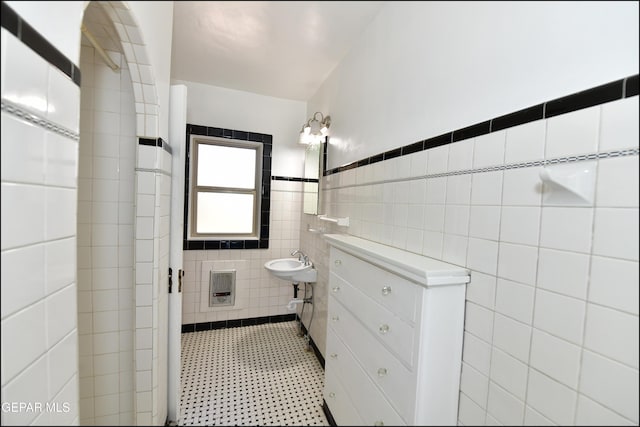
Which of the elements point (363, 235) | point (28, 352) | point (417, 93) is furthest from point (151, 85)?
point (363, 235)

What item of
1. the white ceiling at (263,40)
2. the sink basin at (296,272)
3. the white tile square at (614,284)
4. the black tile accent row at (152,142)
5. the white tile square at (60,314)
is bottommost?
the sink basin at (296,272)

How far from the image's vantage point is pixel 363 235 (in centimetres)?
136

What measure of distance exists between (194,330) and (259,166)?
2.86ft

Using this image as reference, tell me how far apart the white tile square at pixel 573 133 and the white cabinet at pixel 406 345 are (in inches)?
15.6

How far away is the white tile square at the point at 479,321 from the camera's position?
2.38 feet

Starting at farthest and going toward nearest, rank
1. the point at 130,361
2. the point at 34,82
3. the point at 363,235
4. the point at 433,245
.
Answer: the point at 363,235, the point at 130,361, the point at 433,245, the point at 34,82

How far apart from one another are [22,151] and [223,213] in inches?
13.6

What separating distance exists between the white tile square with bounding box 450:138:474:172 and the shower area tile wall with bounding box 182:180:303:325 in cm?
59

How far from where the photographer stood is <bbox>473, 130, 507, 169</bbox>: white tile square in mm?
706

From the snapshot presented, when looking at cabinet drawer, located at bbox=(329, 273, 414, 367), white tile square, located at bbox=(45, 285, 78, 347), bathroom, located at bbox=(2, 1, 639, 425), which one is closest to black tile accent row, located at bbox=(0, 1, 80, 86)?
bathroom, located at bbox=(2, 1, 639, 425)

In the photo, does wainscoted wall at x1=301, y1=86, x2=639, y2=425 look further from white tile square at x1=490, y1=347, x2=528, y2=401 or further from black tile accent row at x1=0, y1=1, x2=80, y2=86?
black tile accent row at x1=0, y1=1, x2=80, y2=86

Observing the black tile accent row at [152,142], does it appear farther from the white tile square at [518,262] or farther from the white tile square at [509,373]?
the white tile square at [509,373]

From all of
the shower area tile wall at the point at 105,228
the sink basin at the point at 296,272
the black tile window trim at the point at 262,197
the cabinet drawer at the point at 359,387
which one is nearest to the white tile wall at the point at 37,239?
the black tile window trim at the point at 262,197

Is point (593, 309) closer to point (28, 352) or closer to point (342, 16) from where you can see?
point (342, 16)
